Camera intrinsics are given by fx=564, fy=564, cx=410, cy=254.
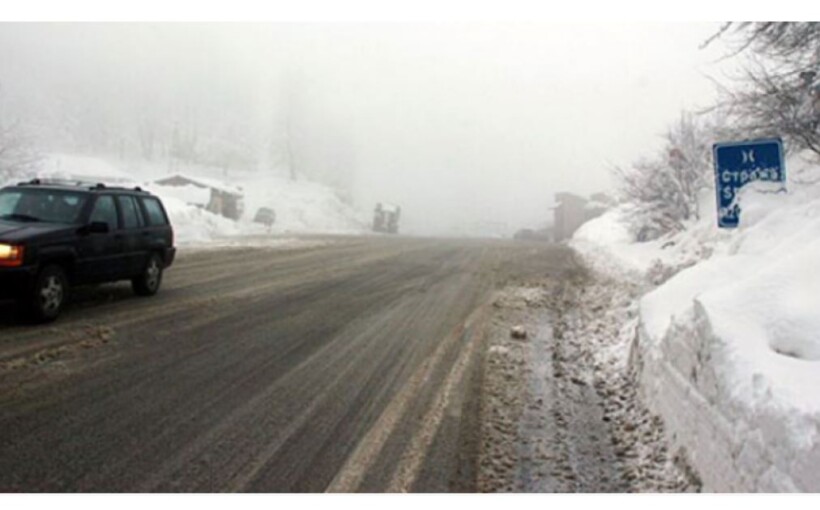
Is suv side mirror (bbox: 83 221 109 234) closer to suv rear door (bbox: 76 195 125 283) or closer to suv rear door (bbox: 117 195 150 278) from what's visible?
suv rear door (bbox: 76 195 125 283)

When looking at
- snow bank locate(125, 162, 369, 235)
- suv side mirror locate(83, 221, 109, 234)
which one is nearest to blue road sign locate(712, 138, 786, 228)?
suv side mirror locate(83, 221, 109, 234)

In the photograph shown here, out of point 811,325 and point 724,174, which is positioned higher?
point 724,174

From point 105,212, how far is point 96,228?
61cm

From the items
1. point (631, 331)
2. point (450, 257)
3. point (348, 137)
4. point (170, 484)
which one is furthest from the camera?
point (348, 137)

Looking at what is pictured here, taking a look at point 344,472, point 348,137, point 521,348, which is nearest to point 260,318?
point 521,348

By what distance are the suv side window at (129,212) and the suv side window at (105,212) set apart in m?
0.20

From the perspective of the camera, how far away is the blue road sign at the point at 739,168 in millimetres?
6291

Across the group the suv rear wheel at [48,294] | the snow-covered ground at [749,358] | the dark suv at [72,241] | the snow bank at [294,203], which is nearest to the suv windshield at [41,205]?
the dark suv at [72,241]

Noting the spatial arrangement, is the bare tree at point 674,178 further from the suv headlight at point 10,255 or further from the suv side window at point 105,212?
the suv headlight at point 10,255

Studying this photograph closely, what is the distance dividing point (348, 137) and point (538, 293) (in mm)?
89759

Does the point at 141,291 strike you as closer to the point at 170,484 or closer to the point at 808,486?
the point at 170,484

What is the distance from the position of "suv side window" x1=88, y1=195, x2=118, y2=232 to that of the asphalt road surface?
123 cm

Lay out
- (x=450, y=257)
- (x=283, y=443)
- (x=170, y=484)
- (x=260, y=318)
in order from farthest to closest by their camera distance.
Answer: (x=450, y=257)
(x=260, y=318)
(x=283, y=443)
(x=170, y=484)

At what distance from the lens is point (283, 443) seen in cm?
418
